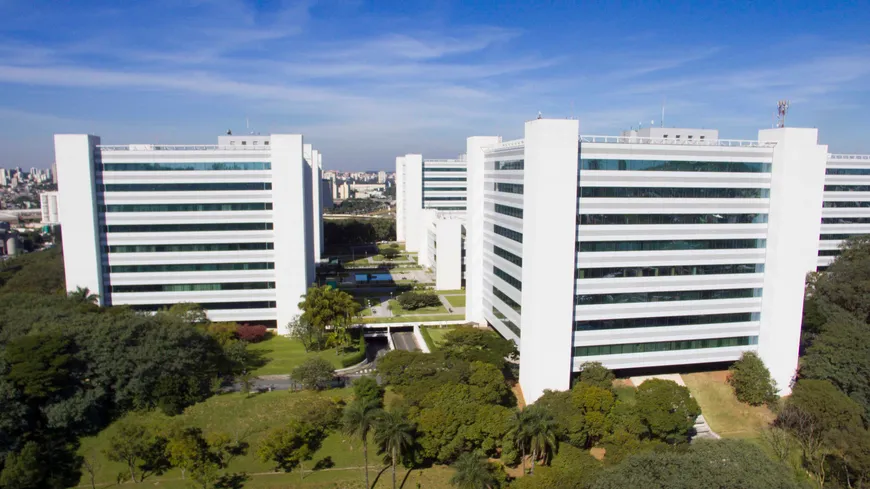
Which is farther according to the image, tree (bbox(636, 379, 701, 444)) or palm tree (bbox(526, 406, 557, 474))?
tree (bbox(636, 379, 701, 444))

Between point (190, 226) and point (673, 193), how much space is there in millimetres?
45752

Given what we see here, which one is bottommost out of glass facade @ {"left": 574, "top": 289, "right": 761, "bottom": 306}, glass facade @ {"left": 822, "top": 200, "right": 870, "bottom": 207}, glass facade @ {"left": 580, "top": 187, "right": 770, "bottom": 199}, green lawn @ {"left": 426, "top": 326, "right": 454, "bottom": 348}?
green lawn @ {"left": 426, "top": 326, "right": 454, "bottom": 348}

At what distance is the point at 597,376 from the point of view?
42.5 m

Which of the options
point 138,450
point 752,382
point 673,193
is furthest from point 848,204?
point 138,450

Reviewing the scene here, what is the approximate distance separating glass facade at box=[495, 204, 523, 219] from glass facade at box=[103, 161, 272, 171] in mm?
23661

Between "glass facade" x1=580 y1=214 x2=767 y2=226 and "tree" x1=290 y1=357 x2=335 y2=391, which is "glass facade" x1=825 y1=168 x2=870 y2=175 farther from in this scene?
"tree" x1=290 y1=357 x2=335 y2=391

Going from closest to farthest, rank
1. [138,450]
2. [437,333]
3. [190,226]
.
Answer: [138,450]
[190,226]
[437,333]

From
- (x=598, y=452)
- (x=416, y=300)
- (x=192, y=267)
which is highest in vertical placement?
(x=192, y=267)

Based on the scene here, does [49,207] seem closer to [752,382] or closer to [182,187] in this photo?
[182,187]

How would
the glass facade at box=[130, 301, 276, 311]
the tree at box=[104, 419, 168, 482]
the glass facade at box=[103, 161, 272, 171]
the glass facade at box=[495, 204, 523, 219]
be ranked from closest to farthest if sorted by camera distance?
1. the tree at box=[104, 419, 168, 482]
2. the glass facade at box=[495, 204, 523, 219]
3. the glass facade at box=[103, 161, 272, 171]
4. the glass facade at box=[130, 301, 276, 311]

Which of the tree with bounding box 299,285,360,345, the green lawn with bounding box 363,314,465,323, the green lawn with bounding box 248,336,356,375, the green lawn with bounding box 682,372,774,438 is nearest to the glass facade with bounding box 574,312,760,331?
the green lawn with bounding box 682,372,774,438

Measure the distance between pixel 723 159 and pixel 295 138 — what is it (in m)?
38.9

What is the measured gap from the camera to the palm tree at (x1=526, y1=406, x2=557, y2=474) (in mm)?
33562

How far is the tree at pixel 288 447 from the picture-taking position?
1414 inches
